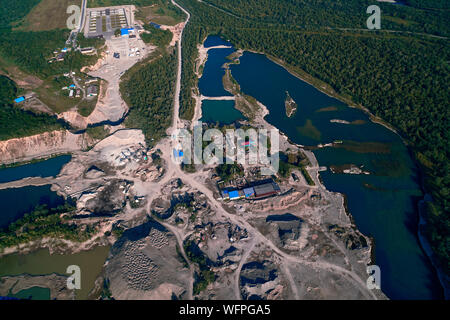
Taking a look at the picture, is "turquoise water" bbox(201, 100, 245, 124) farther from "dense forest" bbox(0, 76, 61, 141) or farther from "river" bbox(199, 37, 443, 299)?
"dense forest" bbox(0, 76, 61, 141)

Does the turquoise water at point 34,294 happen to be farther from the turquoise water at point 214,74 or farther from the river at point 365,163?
the turquoise water at point 214,74

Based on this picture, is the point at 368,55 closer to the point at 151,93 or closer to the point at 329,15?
the point at 329,15

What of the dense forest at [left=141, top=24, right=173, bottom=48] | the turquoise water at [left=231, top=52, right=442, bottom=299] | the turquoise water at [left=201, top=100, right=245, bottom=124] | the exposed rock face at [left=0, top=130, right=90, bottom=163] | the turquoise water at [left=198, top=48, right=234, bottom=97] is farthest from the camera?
the dense forest at [left=141, top=24, right=173, bottom=48]

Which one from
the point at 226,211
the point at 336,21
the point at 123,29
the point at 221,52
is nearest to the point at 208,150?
the point at 226,211

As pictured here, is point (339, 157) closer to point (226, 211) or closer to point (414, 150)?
point (414, 150)

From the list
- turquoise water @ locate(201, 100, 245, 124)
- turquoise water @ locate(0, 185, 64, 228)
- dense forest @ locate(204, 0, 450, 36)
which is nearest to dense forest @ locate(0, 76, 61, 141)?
turquoise water @ locate(0, 185, 64, 228)
